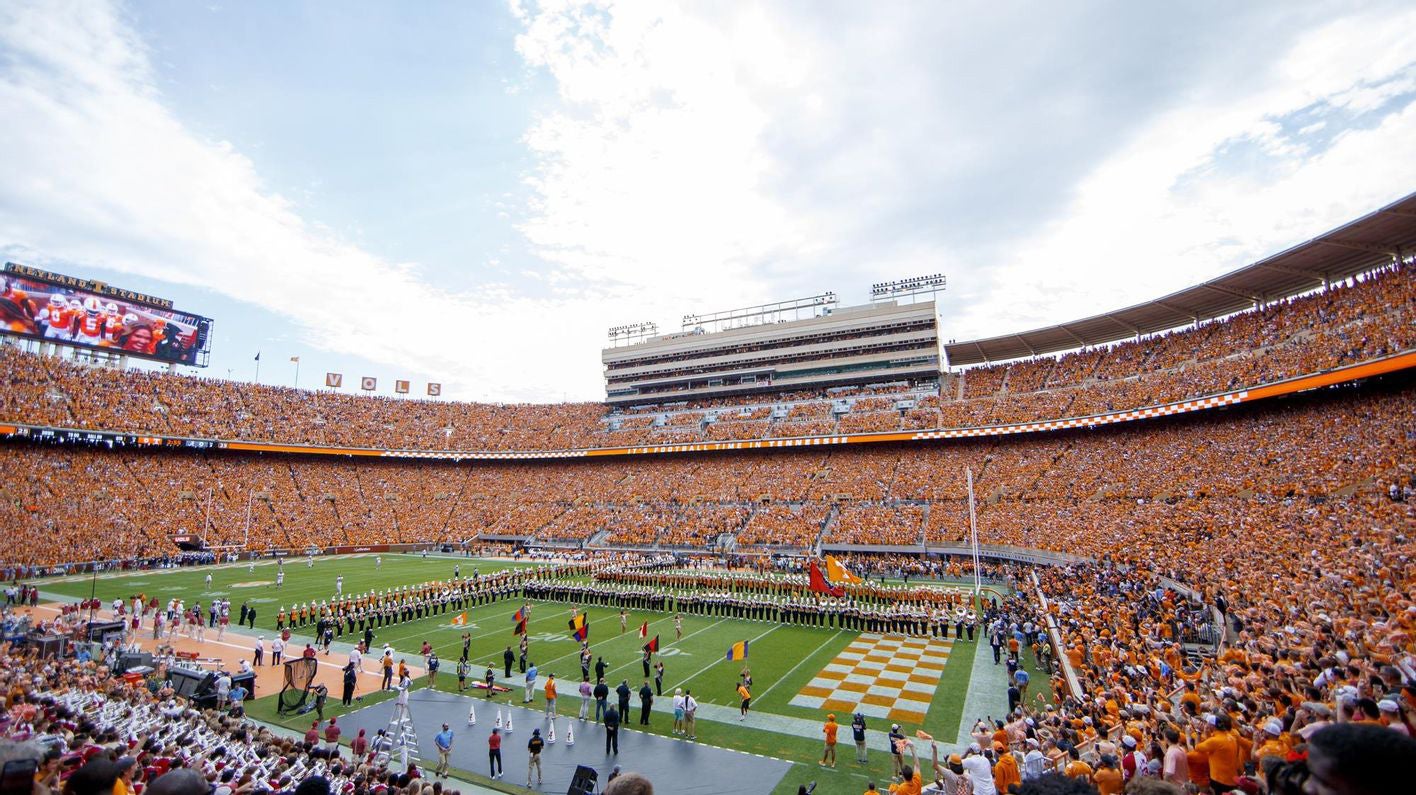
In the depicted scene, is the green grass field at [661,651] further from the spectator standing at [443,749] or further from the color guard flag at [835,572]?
the color guard flag at [835,572]

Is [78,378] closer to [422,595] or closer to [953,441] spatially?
[422,595]

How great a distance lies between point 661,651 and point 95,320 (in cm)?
4808

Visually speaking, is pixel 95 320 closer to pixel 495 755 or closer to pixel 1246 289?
pixel 495 755

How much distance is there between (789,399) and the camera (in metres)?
60.9

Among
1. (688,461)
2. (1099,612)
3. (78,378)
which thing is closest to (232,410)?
(78,378)

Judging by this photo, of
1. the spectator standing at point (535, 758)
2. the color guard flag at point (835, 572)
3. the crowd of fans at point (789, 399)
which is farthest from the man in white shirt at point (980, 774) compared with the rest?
the crowd of fans at point (789, 399)

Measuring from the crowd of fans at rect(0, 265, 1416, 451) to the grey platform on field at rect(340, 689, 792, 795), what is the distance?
28.4 meters

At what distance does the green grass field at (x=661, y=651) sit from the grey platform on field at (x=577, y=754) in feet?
1.71

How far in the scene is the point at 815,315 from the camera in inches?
2569

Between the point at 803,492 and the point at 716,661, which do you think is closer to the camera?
the point at 716,661

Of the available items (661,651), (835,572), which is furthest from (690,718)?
(835,572)

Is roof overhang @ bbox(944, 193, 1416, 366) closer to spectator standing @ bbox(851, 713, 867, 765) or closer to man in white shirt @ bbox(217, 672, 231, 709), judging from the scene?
spectator standing @ bbox(851, 713, 867, 765)

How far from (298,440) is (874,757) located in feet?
173

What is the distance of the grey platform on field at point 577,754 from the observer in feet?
39.9
